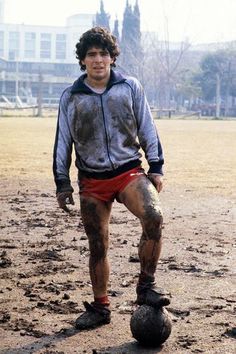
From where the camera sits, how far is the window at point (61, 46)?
138 metres

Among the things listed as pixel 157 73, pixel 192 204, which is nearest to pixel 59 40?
pixel 157 73

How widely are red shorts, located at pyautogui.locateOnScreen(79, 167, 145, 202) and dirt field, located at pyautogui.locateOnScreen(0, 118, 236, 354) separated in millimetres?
915

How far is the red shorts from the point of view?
5.12m

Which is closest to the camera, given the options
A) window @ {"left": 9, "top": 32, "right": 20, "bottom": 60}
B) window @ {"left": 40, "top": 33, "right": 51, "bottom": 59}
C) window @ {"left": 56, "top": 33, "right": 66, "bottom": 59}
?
window @ {"left": 9, "top": 32, "right": 20, "bottom": 60}

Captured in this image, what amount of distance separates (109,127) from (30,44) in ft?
456

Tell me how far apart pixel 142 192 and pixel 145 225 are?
0.76ft

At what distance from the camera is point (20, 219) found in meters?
10.3

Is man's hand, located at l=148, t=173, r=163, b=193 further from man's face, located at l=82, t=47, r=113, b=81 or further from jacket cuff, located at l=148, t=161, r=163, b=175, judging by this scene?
man's face, located at l=82, t=47, r=113, b=81

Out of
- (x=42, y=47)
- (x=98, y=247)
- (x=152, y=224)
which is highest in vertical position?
(x=42, y=47)

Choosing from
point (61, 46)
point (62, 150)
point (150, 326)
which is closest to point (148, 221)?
point (150, 326)

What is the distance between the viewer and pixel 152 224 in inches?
193

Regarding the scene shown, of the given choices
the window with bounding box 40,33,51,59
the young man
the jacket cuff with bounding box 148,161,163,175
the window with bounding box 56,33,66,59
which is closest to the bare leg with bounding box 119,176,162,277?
the young man

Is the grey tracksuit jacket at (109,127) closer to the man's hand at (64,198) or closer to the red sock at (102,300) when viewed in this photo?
the man's hand at (64,198)

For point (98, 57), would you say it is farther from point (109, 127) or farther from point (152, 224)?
point (152, 224)
